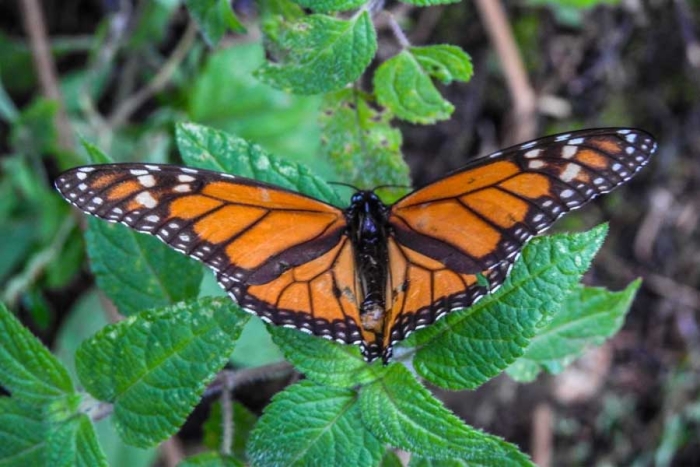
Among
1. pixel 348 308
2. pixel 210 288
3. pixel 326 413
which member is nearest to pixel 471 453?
pixel 326 413

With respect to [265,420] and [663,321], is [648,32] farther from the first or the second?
[265,420]

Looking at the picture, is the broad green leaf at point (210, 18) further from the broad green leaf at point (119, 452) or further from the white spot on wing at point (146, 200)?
the broad green leaf at point (119, 452)

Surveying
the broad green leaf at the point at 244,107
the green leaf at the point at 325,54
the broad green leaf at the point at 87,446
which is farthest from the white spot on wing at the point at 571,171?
the broad green leaf at the point at 244,107

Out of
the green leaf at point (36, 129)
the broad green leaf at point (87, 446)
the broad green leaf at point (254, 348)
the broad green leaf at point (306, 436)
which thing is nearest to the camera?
the broad green leaf at point (306, 436)

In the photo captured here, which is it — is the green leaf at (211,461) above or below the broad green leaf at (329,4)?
below

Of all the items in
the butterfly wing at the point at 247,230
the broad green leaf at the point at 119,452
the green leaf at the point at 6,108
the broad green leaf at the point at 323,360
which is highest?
the green leaf at the point at 6,108

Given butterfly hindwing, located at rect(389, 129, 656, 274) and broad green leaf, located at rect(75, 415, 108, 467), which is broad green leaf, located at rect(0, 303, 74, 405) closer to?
broad green leaf, located at rect(75, 415, 108, 467)

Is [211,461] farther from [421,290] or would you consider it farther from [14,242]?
[14,242]
